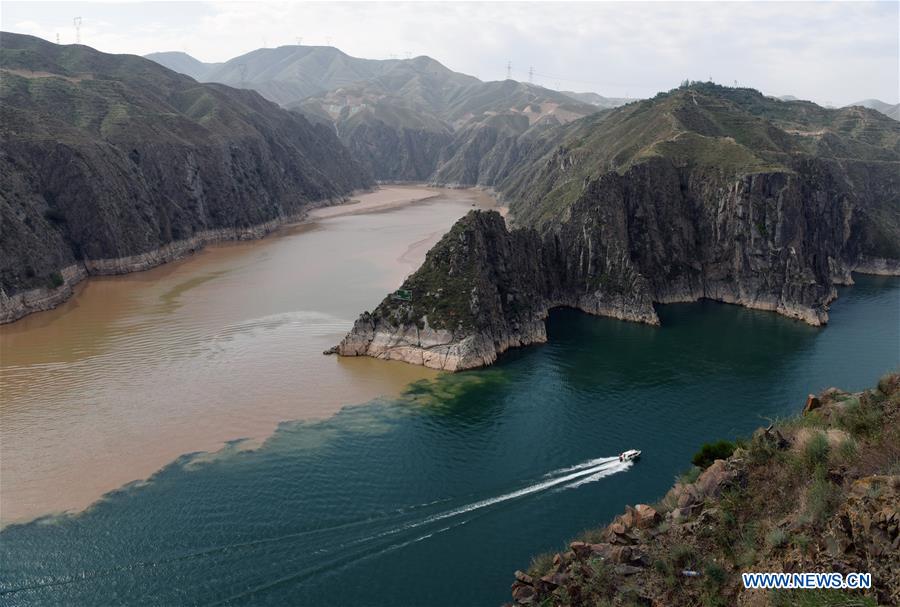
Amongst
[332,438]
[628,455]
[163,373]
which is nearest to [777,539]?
[628,455]

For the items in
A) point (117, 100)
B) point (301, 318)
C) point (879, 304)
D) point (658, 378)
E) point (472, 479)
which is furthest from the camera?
point (117, 100)

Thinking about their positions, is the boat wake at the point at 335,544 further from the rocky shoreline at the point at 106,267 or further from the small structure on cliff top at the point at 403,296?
the rocky shoreline at the point at 106,267

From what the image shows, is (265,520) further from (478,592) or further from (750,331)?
(750,331)

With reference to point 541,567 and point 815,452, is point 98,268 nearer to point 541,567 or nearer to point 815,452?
point 541,567

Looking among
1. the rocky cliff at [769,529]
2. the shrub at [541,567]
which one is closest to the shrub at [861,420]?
the rocky cliff at [769,529]

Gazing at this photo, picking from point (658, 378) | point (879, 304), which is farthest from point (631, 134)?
point (658, 378)
